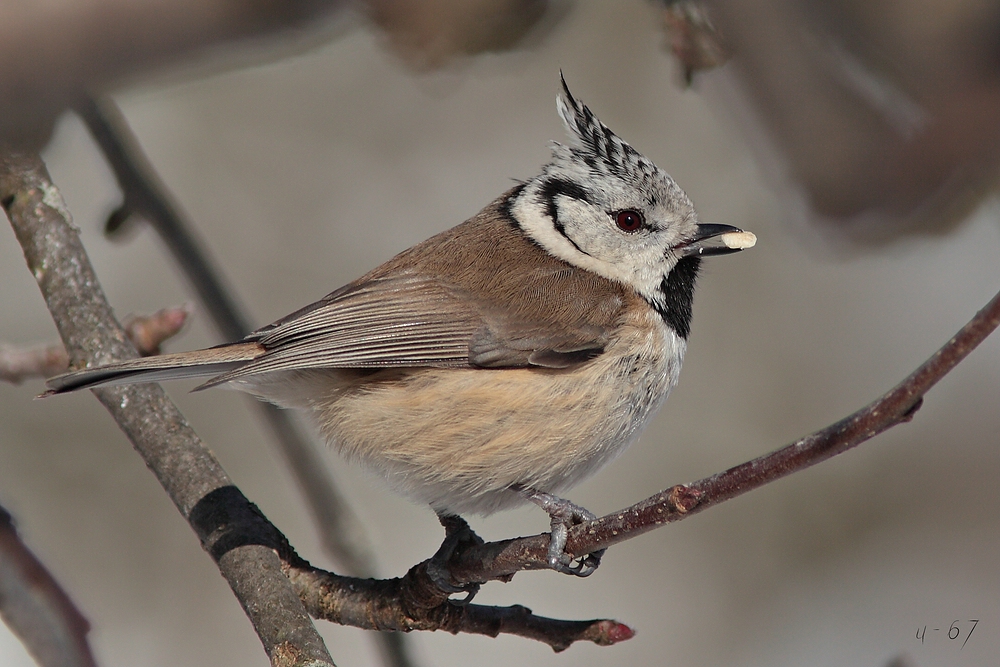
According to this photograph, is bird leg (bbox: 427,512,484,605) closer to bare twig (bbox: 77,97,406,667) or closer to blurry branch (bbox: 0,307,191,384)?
bare twig (bbox: 77,97,406,667)

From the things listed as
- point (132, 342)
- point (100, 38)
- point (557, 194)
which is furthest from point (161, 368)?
point (557, 194)

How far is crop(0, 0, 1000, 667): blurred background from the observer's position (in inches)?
185

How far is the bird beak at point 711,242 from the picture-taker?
9.96 ft

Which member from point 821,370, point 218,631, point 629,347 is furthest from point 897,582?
point 218,631

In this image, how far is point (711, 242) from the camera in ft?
10.2

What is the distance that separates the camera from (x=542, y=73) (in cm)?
605

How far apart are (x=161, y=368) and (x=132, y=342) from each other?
688 millimetres

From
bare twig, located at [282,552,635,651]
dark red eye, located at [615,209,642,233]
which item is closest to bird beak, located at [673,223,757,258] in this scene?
dark red eye, located at [615,209,642,233]

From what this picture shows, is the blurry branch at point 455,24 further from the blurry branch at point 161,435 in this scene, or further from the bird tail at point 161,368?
the blurry branch at point 161,435

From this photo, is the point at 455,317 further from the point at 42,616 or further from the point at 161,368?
the point at 42,616

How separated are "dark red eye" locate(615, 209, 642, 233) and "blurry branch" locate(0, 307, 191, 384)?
1.47 m

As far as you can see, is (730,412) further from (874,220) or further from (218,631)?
(218,631)

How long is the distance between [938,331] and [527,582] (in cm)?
264

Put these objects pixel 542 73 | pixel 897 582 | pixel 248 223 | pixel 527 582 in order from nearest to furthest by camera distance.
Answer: pixel 897 582
pixel 527 582
pixel 248 223
pixel 542 73
